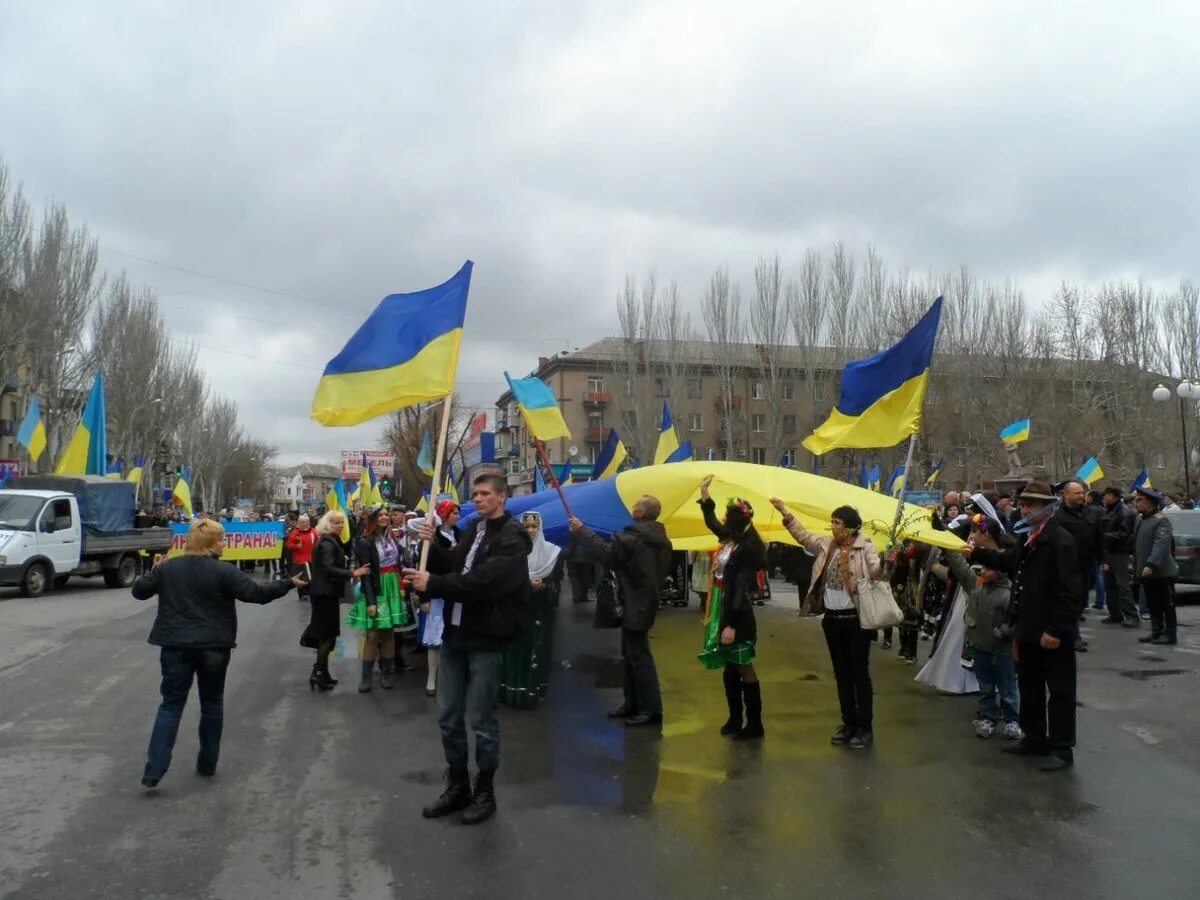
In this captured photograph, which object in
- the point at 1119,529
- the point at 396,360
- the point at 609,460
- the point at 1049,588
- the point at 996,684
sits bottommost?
the point at 996,684

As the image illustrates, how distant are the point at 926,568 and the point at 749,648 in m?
4.20

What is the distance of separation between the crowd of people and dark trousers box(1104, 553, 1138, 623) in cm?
371

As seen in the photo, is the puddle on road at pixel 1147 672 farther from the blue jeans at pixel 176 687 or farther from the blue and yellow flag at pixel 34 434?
the blue and yellow flag at pixel 34 434

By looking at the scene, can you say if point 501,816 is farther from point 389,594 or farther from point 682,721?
point 389,594

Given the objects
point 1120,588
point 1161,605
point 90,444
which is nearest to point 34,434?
point 90,444

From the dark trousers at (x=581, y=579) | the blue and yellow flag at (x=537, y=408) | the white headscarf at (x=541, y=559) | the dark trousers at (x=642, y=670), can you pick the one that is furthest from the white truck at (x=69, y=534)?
the dark trousers at (x=642, y=670)

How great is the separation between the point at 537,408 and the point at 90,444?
18.3m

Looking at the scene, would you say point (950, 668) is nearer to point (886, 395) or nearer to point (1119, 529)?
point (886, 395)

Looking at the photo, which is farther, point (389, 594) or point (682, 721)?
point (389, 594)

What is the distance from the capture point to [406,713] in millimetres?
8164

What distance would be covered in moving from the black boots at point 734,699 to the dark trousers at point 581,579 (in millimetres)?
10177

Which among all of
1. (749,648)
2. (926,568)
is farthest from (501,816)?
(926,568)

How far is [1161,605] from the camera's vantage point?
11711 mm

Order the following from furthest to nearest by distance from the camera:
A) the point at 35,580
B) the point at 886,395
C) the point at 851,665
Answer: the point at 35,580
the point at 886,395
the point at 851,665
